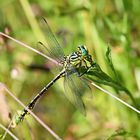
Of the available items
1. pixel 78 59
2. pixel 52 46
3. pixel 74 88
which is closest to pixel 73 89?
pixel 74 88

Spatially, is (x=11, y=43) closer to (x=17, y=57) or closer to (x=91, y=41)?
(x=17, y=57)

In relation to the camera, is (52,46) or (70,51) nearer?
(52,46)

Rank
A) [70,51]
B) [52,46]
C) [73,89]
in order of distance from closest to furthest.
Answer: [73,89]
[52,46]
[70,51]

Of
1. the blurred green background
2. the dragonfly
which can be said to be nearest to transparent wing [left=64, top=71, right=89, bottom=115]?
the dragonfly

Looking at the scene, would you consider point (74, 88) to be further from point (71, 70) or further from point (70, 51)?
point (70, 51)

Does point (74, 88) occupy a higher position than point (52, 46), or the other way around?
point (52, 46)

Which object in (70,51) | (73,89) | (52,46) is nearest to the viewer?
(73,89)

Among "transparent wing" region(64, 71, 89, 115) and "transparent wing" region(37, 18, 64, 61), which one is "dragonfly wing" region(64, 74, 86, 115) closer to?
"transparent wing" region(64, 71, 89, 115)

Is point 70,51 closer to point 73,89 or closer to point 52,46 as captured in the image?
point 52,46
